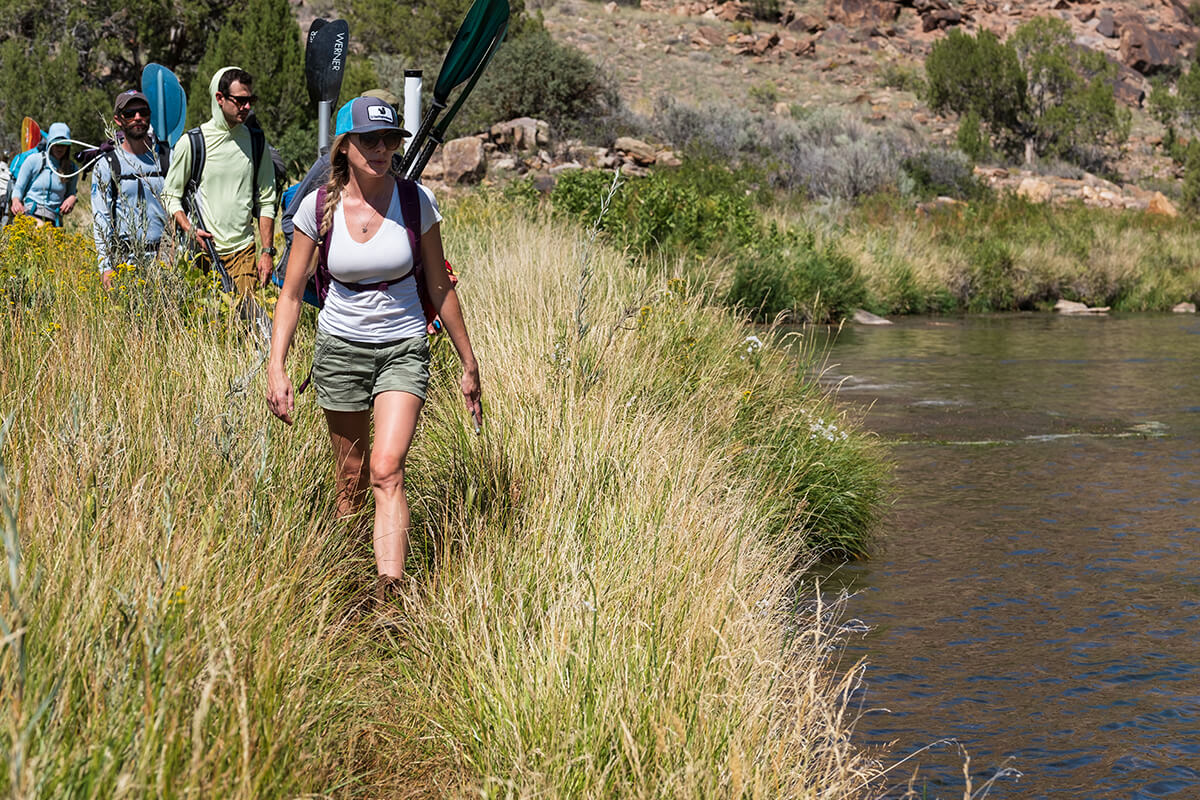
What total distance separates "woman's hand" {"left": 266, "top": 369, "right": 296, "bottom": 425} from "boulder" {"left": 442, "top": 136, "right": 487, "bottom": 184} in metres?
20.8

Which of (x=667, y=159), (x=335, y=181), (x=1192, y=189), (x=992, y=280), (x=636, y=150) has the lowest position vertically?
(x=992, y=280)

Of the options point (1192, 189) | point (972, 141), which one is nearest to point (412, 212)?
point (1192, 189)

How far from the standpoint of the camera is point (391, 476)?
4.71 m

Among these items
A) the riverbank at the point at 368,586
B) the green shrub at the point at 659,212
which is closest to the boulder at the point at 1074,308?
the green shrub at the point at 659,212

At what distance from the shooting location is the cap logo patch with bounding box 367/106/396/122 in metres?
4.62

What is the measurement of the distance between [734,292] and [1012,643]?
11514 millimetres

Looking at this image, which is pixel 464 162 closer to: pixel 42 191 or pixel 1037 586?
pixel 42 191

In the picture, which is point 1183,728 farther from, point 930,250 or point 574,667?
point 930,250

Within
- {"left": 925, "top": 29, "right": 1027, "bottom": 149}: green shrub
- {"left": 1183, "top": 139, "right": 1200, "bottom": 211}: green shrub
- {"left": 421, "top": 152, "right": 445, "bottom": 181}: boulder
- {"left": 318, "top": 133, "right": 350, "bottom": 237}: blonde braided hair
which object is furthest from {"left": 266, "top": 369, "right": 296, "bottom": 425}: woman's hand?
{"left": 925, "top": 29, "right": 1027, "bottom": 149}: green shrub

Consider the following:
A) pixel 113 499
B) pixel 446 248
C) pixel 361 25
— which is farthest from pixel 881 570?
pixel 361 25

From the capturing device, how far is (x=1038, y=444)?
35.8 feet

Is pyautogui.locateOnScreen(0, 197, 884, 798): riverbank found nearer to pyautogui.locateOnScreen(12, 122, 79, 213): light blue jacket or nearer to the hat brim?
the hat brim

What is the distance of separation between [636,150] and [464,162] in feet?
16.1

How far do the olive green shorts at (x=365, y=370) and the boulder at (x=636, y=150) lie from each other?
2417 centimetres
